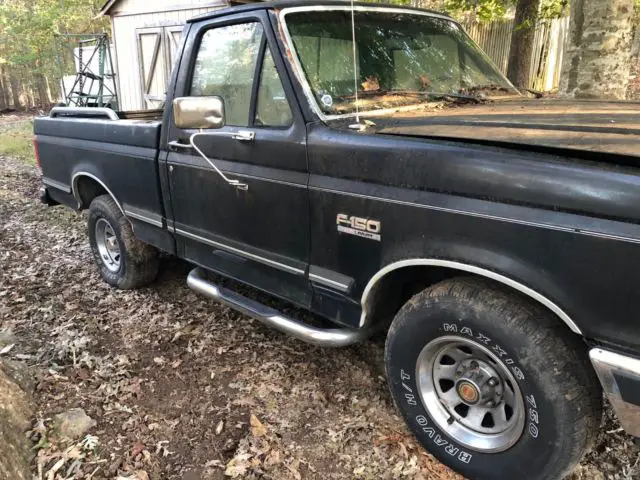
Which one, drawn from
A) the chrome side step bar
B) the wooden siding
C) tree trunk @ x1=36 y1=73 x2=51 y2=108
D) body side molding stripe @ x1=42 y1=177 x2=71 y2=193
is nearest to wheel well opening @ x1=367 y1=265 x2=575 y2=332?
the chrome side step bar

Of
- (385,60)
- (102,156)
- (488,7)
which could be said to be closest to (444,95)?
(385,60)

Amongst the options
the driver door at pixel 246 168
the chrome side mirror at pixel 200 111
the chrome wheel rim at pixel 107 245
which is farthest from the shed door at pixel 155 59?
the chrome side mirror at pixel 200 111

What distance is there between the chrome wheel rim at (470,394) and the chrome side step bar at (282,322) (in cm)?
45

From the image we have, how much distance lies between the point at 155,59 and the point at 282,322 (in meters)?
11.3

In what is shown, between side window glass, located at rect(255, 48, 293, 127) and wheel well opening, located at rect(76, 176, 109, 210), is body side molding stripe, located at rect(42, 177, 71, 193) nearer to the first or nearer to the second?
wheel well opening, located at rect(76, 176, 109, 210)

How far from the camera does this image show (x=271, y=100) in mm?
3061

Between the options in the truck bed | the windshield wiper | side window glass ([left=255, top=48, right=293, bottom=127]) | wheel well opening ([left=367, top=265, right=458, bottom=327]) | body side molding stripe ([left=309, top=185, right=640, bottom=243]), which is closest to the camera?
body side molding stripe ([left=309, top=185, right=640, bottom=243])

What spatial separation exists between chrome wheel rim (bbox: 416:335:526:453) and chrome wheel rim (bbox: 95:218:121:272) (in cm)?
325

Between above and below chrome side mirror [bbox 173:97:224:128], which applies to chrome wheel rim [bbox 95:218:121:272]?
below

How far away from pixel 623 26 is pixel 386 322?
12.2ft

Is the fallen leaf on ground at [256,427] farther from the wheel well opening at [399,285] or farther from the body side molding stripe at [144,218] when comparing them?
the body side molding stripe at [144,218]

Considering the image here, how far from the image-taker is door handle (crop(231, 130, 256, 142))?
10.0 feet

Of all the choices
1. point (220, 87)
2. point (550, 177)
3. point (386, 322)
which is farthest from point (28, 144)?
point (550, 177)

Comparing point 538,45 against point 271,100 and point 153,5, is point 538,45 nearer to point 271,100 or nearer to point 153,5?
point 153,5
